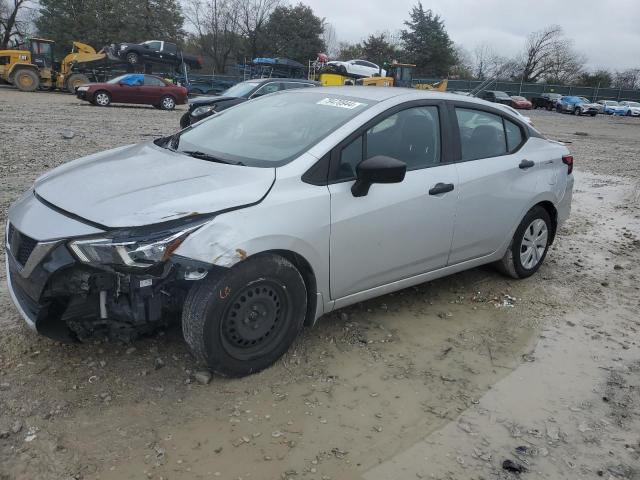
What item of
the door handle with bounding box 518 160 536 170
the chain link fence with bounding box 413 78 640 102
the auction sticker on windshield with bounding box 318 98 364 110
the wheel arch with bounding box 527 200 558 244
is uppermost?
the chain link fence with bounding box 413 78 640 102

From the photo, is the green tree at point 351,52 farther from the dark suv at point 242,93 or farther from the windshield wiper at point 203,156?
the windshield wiper at point 203,156

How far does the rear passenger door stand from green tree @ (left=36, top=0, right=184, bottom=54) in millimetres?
47432

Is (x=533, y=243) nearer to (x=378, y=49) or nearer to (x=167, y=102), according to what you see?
(x=167, y=102)

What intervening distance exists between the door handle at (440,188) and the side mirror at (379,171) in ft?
1.92

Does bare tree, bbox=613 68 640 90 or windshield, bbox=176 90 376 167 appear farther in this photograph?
bare tree, bbox=613 68 640 90

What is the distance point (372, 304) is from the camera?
4.20 metres

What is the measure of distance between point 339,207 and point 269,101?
1.50m

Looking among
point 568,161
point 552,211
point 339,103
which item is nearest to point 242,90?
point 568,161

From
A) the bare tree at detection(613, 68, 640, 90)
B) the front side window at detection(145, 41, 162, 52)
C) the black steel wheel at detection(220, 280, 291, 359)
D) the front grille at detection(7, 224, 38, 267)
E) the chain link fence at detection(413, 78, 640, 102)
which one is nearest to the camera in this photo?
the front grille at detection(7, 224, 38, 267)

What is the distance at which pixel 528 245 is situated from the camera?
15.9 ft

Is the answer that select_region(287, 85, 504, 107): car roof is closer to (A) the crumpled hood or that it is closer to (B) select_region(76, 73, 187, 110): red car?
(A) the crumpled hood

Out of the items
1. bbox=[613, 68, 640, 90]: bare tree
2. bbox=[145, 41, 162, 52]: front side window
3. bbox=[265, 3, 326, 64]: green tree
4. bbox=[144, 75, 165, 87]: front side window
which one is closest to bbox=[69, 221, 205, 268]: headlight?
bbox=[144, 75, 165, 87]: front side window

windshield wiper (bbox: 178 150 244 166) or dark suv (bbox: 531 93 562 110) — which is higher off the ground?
dark suv (bbox: 531 93 562 110)

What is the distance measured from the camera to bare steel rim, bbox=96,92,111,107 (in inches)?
837
